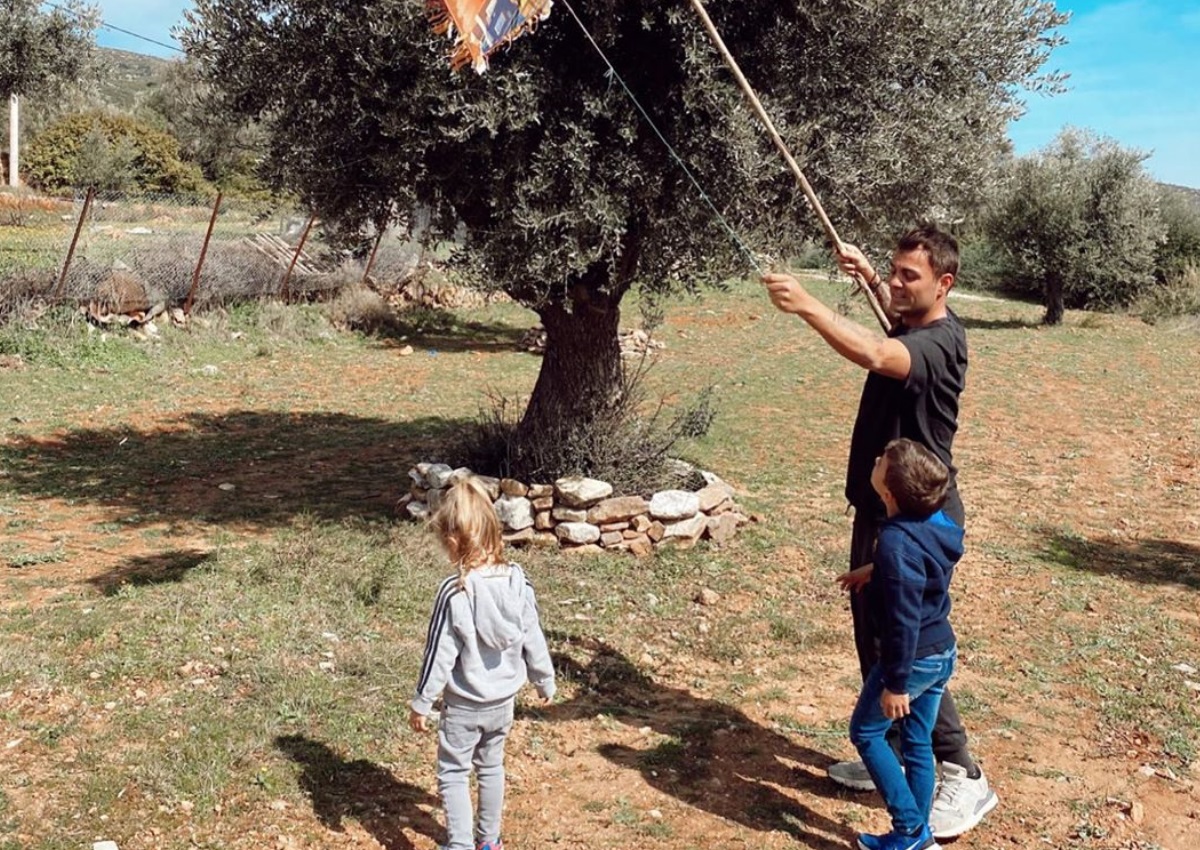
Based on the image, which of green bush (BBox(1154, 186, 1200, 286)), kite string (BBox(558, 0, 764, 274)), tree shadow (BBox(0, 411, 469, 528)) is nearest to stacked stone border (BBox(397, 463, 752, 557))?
tree shadow (BBox(0, 411, 469, 528))

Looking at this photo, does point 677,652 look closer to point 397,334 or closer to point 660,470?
point 660,470

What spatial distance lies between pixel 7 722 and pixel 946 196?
7388 millimetres

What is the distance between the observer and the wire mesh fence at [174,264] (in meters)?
15.2

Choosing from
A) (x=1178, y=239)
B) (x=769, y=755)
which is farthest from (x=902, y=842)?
(x=1178, y=239)

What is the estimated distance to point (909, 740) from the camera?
13.3 feet

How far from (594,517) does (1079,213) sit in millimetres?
21042

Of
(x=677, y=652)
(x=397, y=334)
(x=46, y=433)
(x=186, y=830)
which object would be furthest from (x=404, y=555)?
(x=397, y=334)

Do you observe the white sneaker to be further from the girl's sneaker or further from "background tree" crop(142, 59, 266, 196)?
"background tree" crop(142, 59, 266, 196)

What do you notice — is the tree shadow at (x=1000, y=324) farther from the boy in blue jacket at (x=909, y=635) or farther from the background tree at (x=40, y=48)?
the boy in blue jacket at (x=909, y=635)

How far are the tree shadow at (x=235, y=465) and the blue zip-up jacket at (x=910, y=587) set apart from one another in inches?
224

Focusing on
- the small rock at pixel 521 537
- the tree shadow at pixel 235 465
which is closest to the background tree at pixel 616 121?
the small rock at pixel 521 537

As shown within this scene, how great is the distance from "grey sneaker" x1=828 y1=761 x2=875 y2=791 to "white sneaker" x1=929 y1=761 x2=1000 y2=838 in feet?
1.22

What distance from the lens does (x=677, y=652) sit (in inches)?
249

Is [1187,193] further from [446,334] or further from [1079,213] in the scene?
[446,334]
